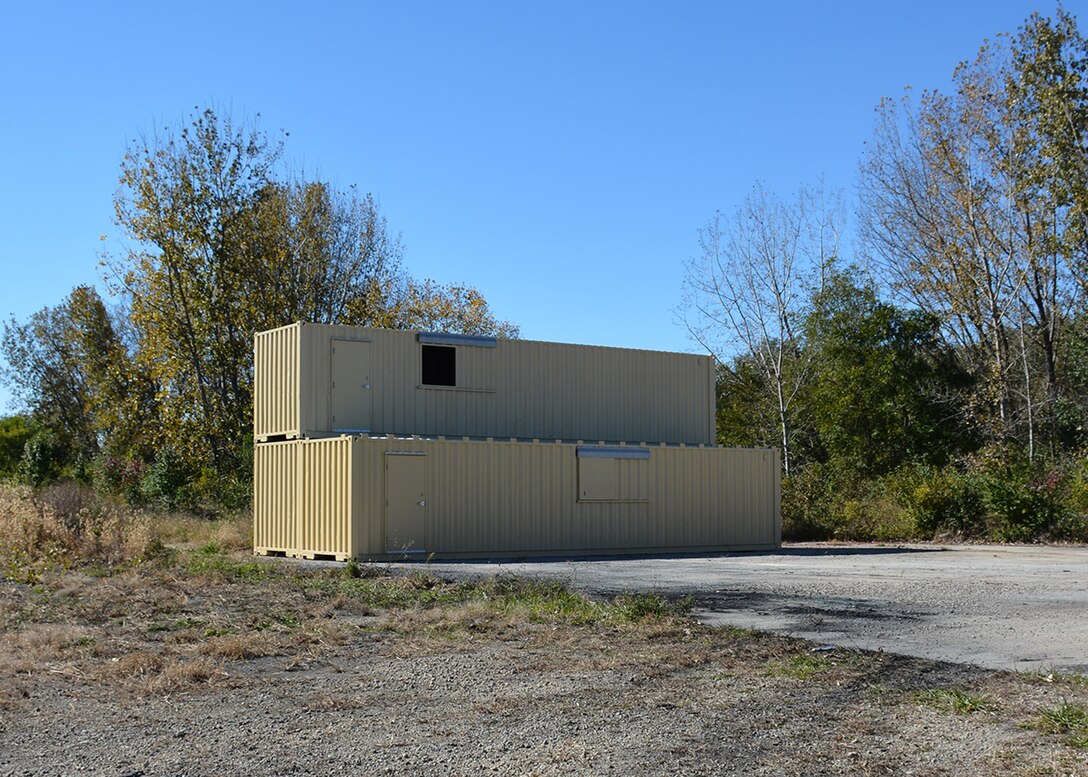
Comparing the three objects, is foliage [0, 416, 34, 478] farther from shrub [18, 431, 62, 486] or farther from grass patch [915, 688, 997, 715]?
grass patch [915, 688, 997, 715]

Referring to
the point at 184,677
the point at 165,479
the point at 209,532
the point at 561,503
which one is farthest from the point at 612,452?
the point at 165,479

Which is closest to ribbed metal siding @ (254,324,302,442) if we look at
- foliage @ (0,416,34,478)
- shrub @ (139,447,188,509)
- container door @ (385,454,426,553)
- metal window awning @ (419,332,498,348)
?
metal window awning @ (419,332,498,348)

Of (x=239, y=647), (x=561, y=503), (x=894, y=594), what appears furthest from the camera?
(x=561, y=503)

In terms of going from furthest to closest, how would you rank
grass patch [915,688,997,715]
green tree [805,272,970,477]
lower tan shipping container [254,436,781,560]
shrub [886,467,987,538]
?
green tree [805,272,970,477], shrub [886,467,987,538], lower tan shipping container [254,436,781,560], grass patch [915,688,997,715]

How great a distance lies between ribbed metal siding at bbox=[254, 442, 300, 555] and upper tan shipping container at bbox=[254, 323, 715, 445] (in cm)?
40

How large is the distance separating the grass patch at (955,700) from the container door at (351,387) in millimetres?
16181

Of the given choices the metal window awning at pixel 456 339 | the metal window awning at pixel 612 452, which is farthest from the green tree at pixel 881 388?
the metal window awning at pixel 456 339

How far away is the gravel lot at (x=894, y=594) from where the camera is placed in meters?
9.27

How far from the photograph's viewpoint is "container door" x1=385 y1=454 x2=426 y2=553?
19.8m

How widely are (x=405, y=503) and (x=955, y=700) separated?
14.0m

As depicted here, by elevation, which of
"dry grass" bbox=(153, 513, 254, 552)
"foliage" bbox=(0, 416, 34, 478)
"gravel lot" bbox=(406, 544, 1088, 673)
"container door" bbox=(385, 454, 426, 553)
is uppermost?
"foliage" bbox=(0, 416, 34, 478)

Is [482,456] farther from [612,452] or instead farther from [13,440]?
[13,440]

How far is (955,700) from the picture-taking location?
680cm

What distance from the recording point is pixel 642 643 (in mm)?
9141
